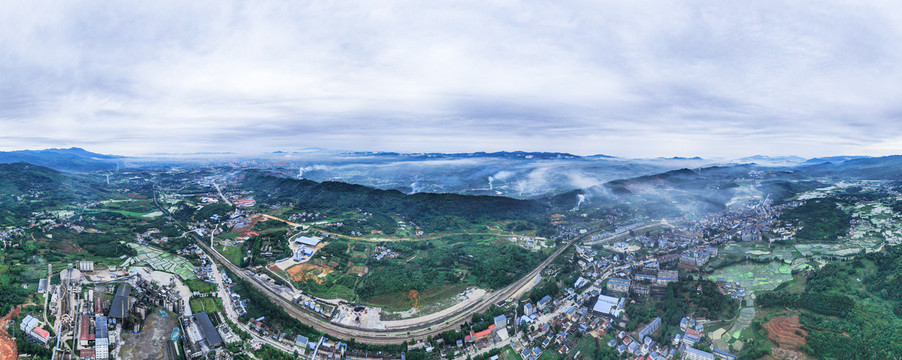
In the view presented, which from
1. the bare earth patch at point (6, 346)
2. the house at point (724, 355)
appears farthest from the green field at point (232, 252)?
the house at point (724, 355)

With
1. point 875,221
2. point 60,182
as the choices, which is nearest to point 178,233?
point 60,182

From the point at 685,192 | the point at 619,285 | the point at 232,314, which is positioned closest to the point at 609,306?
the point at 619,285

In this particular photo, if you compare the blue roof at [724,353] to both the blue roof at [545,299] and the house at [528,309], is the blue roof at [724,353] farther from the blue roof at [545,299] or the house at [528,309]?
the house at [528,309]

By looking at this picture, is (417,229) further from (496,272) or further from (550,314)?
(550,314)

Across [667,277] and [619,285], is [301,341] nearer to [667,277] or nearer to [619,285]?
[619,285]

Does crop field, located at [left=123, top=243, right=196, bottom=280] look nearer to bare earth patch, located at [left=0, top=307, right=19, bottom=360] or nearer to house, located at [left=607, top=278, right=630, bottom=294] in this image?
bare earth patch, located at [left=0, top=307, right=19, bottom=360]

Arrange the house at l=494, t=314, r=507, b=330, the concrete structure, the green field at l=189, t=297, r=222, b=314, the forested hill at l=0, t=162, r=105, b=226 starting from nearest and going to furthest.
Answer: the house at l=494, t=314, r=507, b=330 → the green field at l=189, t=297, r=222, b=314 → the concrete structure → the forested hill at l=0, t=162, r=105, b=226

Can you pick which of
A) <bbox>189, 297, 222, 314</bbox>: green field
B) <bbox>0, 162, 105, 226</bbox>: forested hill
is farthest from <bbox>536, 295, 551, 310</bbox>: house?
<bbox>0, 162, 105, 226</bbox>: forested hill
